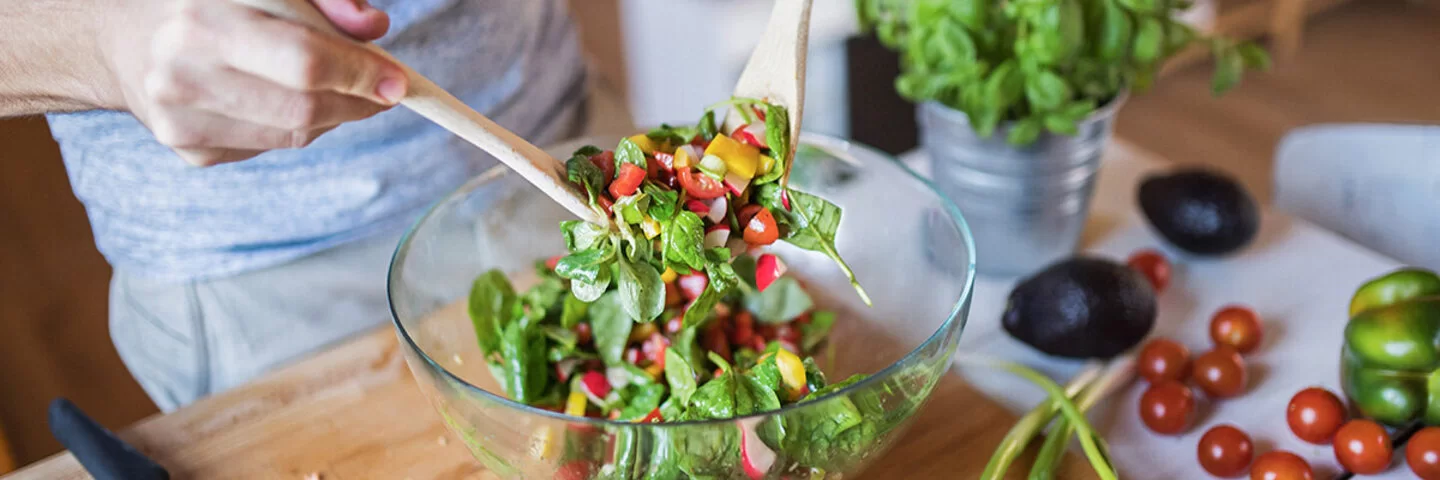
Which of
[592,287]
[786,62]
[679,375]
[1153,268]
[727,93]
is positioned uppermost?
[786,62]

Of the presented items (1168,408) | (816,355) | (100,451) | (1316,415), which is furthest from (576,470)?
(1316,415)

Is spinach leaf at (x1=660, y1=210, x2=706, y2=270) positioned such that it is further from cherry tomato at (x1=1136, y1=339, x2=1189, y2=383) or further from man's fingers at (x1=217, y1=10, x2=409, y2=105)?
cherry tomato at (x1=1136, y1=339, x2=1189, y2=383)

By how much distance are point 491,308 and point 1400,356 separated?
0.81 meters

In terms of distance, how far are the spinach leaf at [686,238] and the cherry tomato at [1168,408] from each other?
48cm

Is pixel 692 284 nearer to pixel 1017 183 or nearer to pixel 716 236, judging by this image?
pixel 716 236

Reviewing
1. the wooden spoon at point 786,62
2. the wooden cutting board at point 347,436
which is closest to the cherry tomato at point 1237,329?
the wooden cutting board at point 347,436

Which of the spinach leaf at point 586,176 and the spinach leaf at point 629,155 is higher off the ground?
the spinach leaf at point 629,155

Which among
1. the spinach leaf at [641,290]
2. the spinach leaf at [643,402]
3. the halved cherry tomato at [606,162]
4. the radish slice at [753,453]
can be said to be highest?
the halved cherry tomato at [606,162]

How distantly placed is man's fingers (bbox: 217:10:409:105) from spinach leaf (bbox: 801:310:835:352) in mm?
520

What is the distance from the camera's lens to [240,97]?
67 centimetres

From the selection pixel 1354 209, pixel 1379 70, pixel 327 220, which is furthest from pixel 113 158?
pixel 1379 70

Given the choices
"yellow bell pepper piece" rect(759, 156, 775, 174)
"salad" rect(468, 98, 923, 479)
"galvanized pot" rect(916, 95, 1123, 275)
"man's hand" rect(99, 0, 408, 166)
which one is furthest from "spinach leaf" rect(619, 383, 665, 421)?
"galvanized pot" rect(916, 95, 1123, 275)

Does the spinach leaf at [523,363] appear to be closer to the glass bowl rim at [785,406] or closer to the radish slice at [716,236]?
the glass bowl rim at [785,406]

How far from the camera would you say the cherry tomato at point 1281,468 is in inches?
34.6
